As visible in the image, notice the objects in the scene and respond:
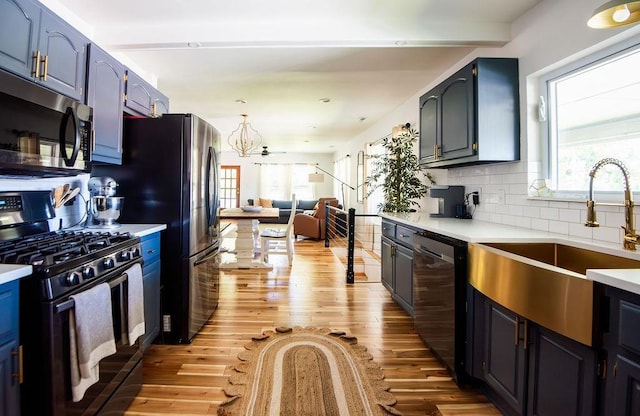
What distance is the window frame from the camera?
1.65 metres

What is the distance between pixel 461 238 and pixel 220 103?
163 inches

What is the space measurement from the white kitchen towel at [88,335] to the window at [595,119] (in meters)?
2.55

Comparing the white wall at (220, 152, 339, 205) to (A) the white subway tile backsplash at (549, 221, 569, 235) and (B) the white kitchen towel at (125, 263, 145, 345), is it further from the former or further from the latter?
(B) the white kitchen towel at (125, 263, 145, 345)

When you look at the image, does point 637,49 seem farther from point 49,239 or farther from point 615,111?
point 49,239

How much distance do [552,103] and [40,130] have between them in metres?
3.01

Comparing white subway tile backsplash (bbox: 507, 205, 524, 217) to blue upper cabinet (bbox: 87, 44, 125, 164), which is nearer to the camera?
blue upper cabinet (bbox: 87, 44, 125, 164)

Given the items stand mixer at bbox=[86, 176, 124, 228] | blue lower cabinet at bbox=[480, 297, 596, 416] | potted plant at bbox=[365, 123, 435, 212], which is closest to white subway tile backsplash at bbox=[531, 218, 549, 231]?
blue lower cabinet at bbox=[480, 297, 596, 416]

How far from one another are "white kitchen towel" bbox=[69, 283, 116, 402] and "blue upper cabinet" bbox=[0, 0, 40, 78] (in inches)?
44.8

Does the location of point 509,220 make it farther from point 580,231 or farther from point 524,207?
point 580,231

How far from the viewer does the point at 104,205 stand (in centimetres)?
208

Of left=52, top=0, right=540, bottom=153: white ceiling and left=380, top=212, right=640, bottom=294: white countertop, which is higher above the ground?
left=52, top=0, right=540, bottom=153: white ceiling

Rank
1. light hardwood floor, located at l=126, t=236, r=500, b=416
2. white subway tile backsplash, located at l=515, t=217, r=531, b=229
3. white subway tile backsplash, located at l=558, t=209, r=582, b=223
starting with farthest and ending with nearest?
white subway tile backsplash, located at l=515, t=217, r=531, b=229, white subway tile backsplash, located at l=558, t=209, r=582, b=223, light hardwood floor, located at l=126, t=236, r=500, b=416

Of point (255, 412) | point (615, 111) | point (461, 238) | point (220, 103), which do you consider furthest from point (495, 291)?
point (220, 103)

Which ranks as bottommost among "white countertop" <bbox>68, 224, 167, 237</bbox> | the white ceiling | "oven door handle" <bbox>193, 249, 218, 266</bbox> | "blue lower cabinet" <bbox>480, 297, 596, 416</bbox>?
"blue lower cabinet" <bbox>480, 297, 596, 416</bbox>
